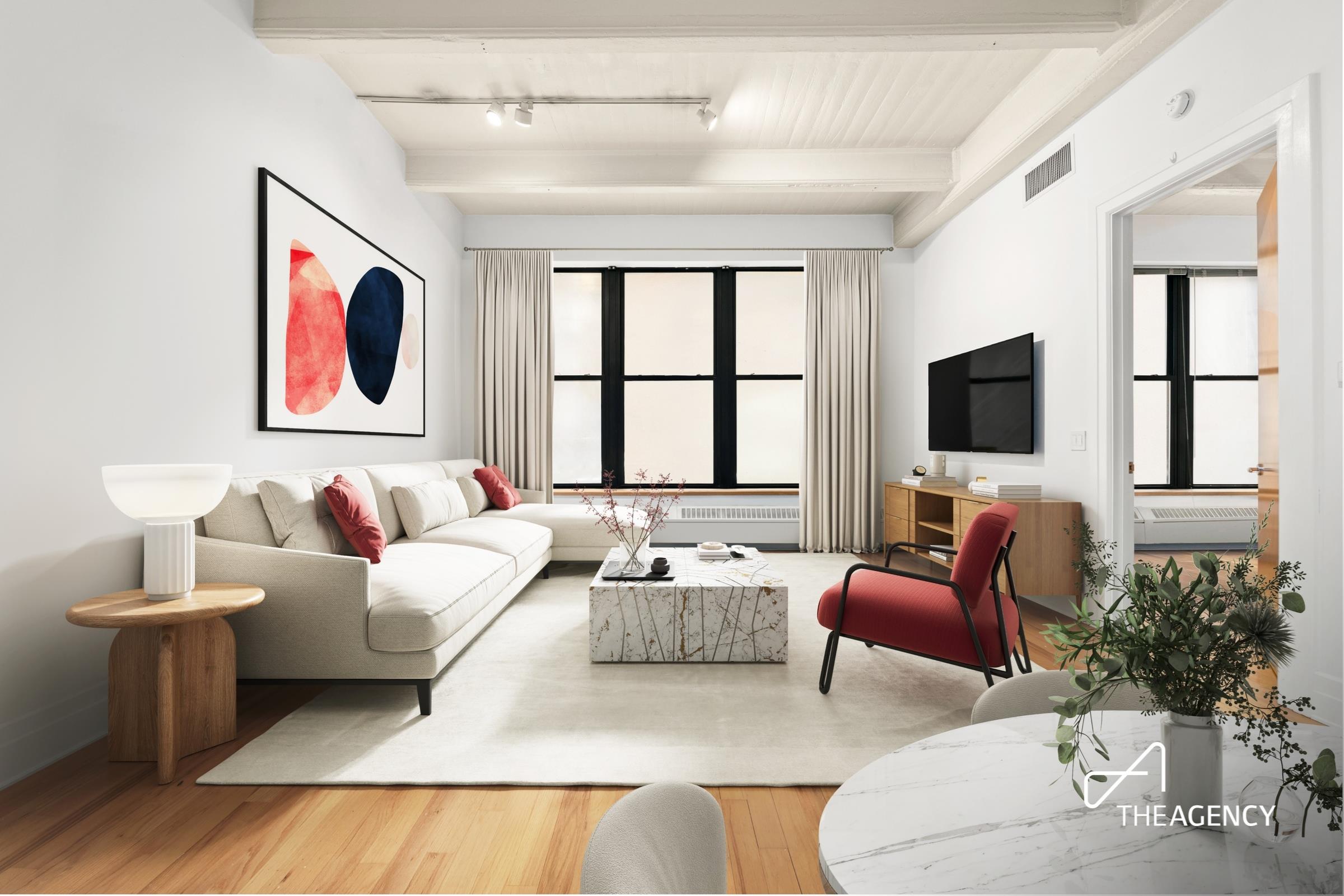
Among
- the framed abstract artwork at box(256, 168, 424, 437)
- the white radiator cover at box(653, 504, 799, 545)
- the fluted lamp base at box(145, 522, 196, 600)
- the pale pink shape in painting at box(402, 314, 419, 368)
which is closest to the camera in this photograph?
the fluted lamp base at box(145, 522, 196, 600)

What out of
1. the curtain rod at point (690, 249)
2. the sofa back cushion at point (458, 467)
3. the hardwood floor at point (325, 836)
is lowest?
the hardwood floor at point (325, 836)

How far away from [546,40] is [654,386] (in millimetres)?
3520

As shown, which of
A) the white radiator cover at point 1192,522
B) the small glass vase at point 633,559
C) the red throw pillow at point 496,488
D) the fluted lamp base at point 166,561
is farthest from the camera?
the white radiator cover at point 1192,522

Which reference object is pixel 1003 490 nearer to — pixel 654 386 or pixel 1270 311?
Answer: pixel 1270 311

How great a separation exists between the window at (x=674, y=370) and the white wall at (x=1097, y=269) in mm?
1518

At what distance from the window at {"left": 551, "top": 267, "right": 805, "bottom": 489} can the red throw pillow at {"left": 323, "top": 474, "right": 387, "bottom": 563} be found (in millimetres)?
3315

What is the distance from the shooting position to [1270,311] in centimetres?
283

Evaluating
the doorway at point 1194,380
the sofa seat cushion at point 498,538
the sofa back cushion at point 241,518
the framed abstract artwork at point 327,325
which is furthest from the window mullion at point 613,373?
the doorway at point 1194,380

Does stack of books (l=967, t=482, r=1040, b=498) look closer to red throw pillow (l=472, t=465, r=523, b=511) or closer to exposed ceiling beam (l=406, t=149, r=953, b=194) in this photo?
exposed ceiling beam (l=406, t=149, r=953, b=194)

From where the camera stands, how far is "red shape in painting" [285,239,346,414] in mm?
3318

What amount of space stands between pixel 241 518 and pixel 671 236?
4.37 m

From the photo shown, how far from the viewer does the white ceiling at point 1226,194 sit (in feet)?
13.8

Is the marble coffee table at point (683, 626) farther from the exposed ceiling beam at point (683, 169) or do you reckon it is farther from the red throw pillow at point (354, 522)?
the exposed ceiling beam at point (683, 169)

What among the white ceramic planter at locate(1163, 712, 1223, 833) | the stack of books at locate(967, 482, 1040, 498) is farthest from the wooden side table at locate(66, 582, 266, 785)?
the stack of books at locate(967, 482, 1040, 498)
